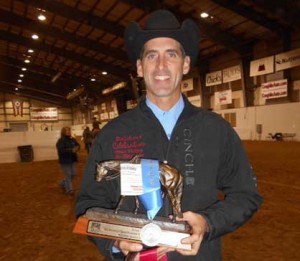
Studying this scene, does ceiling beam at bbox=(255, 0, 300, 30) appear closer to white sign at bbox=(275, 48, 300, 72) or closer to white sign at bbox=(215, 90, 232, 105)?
white sign at bbox=(275, 48, 300, 72)

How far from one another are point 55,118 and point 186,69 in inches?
1905

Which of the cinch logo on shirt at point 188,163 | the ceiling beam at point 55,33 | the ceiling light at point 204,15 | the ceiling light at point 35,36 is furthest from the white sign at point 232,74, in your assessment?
the cinch logo on shirt at point 188,163

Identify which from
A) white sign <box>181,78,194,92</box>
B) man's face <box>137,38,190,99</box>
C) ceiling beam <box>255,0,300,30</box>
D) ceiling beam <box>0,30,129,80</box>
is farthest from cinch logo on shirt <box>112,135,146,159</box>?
ceiling beam <box>0,30,129,80</box>

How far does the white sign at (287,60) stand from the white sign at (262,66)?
36 cm

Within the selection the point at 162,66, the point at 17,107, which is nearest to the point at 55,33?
the point at 162,66

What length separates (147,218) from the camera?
1.40 meters

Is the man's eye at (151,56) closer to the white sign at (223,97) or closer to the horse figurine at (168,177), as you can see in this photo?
the horse figurine at (168,177)

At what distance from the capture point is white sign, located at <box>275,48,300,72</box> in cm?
1723

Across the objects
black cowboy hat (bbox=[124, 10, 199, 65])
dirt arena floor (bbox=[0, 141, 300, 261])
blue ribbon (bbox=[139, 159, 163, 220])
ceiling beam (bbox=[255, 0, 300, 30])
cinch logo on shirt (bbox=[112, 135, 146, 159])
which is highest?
ceiling beam (bbox=[255, 0, 300, 30])

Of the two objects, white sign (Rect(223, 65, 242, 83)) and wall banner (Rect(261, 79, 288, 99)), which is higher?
white sign (Rect(223, 65, 242, 83))

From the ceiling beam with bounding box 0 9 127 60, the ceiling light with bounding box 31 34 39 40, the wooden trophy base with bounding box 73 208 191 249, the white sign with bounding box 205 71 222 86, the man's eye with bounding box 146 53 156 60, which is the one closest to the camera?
the wooden trophy base with bounding box 73 208 191 249

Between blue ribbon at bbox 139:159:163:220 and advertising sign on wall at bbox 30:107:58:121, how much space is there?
47.7 m

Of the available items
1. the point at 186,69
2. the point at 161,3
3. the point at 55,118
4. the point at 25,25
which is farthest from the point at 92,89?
the point at 186,69

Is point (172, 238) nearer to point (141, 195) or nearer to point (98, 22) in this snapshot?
point (141, 195)
